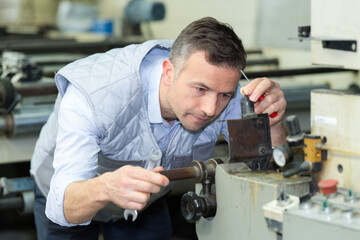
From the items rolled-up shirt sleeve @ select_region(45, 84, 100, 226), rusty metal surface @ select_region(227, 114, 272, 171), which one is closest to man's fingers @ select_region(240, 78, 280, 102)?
rusty metal surface @ select_region(227, 114, 272, 171)

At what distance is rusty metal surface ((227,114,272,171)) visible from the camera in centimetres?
Answer: 105

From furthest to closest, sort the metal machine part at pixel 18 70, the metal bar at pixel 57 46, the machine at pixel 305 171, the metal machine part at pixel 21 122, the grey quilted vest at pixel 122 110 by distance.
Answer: the metal bar at pixel 57 46 < the metal machine part at pixel 18 70 < the metal machine part at pixel 21 122 < the grey quilted vest at pixel 122 110 < the machine at pixel 305 171

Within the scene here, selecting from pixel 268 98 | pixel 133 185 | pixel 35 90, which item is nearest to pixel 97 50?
pixel 35 90

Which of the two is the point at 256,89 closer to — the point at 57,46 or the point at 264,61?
the point at 264,61

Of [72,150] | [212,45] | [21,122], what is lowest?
[21,122]

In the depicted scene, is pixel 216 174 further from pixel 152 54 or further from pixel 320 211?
pixel 152 54

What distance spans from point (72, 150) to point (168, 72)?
329mm

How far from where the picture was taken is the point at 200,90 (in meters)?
1.27

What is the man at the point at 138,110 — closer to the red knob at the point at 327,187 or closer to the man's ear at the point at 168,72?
the man's ear at the point at 168,72

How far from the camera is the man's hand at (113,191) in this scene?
1.02 metres

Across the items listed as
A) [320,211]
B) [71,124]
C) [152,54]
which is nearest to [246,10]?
[152,54]

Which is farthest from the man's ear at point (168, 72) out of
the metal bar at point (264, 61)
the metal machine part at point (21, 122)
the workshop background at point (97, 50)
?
the metal bar at point (264, 61)

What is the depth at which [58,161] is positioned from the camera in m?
1.21

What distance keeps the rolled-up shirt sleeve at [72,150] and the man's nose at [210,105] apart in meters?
0.26
